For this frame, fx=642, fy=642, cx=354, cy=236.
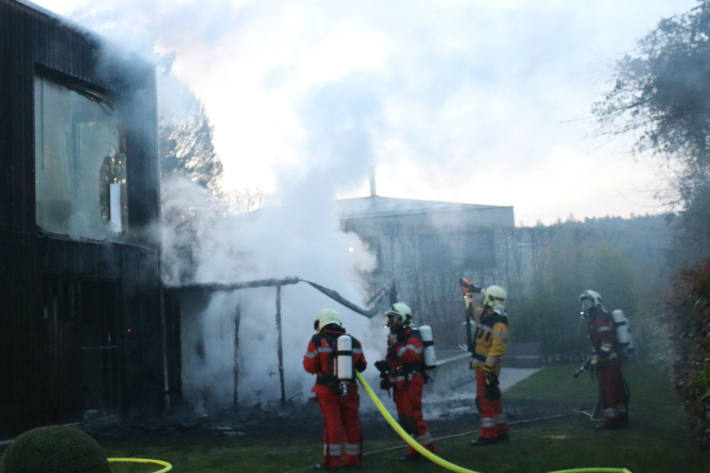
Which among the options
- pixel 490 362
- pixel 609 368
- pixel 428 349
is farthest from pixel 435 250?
pixel 428 349

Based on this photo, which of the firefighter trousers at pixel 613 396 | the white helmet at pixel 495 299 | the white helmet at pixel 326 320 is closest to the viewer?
the white helmet at pixel 326 320

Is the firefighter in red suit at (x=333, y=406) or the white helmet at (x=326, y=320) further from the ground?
the white helmet at (x=326, y=320)

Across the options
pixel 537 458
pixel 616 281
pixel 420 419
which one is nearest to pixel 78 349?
pixel 420 419

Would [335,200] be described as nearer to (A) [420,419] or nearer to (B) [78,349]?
(B) [78,349]

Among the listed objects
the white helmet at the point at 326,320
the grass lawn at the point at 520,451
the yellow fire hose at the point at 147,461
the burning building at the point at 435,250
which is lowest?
the grass lawn at the point at 520,451

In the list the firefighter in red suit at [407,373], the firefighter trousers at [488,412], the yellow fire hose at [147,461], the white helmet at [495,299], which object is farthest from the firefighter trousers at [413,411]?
the yellow fire hose at [147,461]

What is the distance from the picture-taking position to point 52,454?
19.1ft

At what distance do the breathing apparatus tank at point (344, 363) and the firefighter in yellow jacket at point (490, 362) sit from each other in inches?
82.3

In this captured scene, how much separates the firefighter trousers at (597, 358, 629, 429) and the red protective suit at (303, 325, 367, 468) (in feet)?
13.0

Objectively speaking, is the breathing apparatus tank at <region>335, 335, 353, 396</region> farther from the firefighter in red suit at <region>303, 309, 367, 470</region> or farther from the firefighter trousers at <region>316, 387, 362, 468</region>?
the firefighter trousers at <region>316, 387, 362, 468</region>

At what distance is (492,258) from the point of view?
26922 millimetres

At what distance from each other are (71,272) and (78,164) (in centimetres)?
226

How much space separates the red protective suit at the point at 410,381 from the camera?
8.00 meters

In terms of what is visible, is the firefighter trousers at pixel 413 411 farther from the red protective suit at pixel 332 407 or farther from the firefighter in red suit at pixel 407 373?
the red protective suit at pixel 332 407
